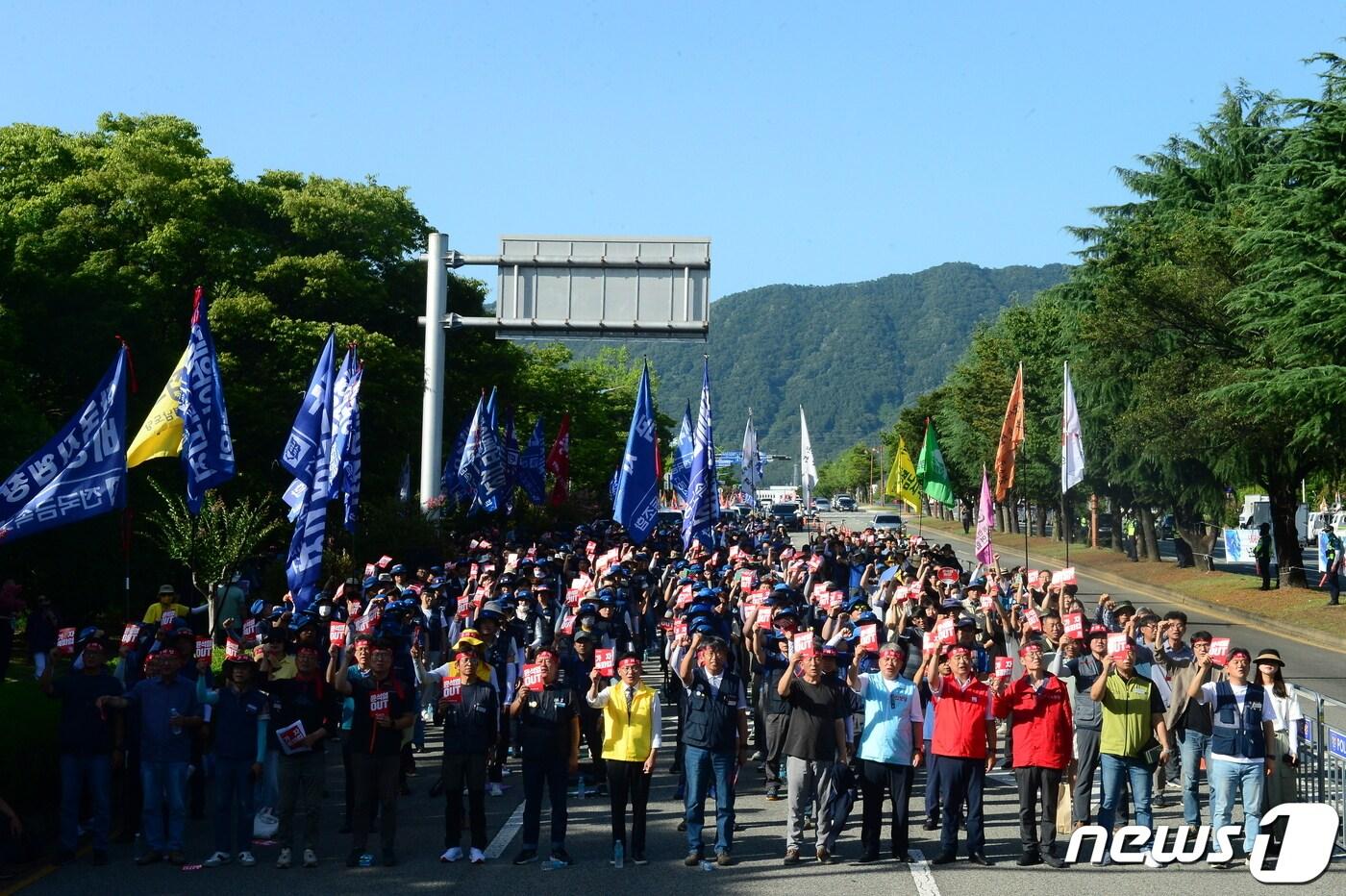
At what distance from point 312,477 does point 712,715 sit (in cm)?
998

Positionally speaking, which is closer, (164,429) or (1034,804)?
(1034,804)

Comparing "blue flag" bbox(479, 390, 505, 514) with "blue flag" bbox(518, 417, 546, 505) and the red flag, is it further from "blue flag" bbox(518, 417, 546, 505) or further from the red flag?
the red flag

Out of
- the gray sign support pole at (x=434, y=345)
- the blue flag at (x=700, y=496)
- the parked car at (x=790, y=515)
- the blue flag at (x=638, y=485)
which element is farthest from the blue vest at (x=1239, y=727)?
the parked car at (x=790, y=515)

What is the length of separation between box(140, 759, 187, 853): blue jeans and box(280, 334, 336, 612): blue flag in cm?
592

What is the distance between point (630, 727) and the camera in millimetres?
11477

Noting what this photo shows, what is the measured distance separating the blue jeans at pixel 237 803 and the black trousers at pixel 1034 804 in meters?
5.67

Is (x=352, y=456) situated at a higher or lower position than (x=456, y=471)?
lower

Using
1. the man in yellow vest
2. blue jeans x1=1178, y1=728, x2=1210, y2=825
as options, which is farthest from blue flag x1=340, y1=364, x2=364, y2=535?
blue jeans x1=1178, y1=728, x2=1210, y2=825

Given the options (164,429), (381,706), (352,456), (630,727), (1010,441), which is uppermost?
(1010,441)

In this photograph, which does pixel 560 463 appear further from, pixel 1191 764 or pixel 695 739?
pixel 1191 764

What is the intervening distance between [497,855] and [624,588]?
9654 millimetres

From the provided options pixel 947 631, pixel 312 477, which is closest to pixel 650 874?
pixel 947 631

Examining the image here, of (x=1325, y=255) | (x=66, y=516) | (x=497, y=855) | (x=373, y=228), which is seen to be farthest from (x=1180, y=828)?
(x=373, y=228)

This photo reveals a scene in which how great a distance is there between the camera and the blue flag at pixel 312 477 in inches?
728
